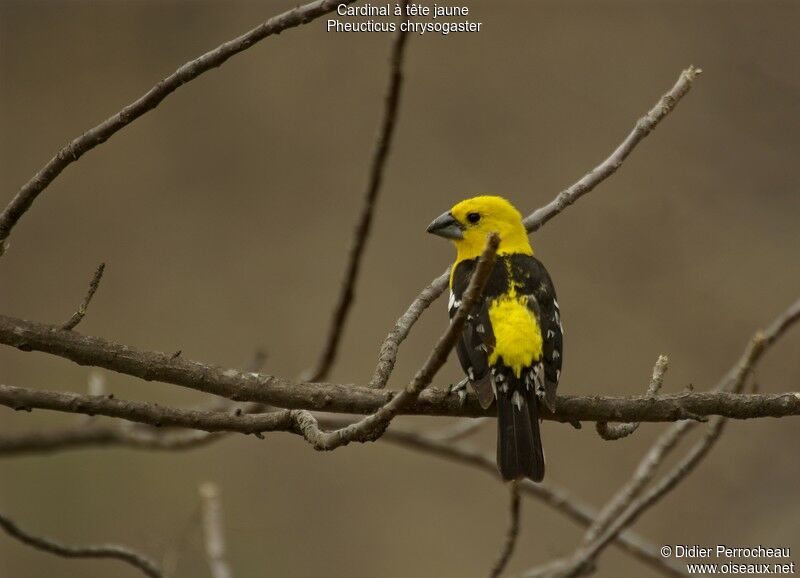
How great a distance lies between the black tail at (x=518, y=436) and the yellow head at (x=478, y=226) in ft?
3.55

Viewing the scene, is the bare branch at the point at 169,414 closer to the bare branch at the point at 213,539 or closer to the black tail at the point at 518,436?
the black tail at the point at 518,436

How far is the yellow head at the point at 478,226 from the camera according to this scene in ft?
13.5

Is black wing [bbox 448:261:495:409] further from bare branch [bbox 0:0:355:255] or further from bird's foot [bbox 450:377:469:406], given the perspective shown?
bare branch [bbox 0:0:355:255]

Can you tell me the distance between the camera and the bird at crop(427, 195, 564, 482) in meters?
3.10

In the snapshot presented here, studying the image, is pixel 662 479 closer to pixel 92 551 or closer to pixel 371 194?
pixel 371 194

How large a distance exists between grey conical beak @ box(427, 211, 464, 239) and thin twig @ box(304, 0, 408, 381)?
111 centimetres

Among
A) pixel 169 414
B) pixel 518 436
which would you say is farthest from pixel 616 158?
pixel 169 414

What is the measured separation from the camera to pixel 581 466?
661cm

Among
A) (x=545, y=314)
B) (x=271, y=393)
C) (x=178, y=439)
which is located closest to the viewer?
(x=271, y=393)

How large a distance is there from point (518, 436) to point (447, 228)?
4.24ft

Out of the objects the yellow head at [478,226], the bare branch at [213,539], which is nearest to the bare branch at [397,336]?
the yellow head at [478,226]

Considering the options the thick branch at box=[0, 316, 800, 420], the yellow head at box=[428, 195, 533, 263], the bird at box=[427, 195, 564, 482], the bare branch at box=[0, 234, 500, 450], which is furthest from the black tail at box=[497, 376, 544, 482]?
the yellow head at box=[428, 195, 533, 263]

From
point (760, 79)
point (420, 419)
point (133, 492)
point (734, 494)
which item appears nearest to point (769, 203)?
point (760, 79)

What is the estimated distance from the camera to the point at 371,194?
105 inches
